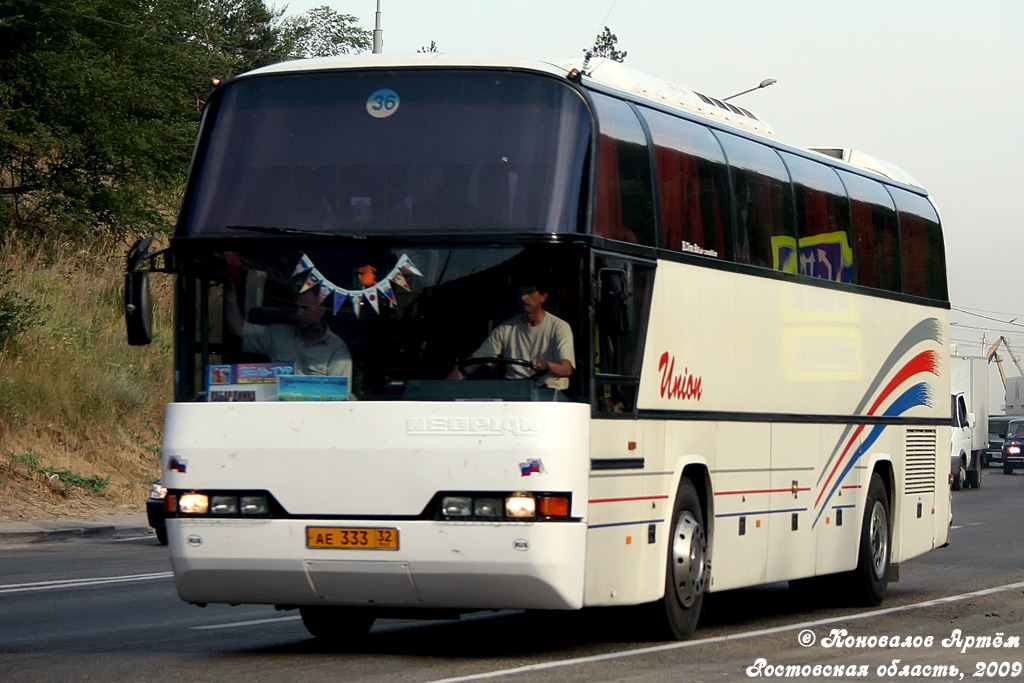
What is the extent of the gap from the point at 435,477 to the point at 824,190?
19.4 ft

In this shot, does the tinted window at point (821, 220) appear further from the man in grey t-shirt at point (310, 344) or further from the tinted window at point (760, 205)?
the man in grey t-shirt at point (310, 344)

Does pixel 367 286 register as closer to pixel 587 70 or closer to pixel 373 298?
pixel 373 298

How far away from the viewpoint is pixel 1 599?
1426 centimetres

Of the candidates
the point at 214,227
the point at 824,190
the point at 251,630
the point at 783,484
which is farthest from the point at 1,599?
the point at 824,190

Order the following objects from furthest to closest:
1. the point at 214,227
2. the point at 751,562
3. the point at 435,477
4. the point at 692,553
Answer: the point at 751,562 → the point at 692,553 → the point at 214,227 → the point at 435,477

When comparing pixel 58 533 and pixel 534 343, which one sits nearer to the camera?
pixel 534 343

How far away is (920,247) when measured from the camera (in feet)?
54.4

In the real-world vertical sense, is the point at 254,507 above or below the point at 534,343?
below

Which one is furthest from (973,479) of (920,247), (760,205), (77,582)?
(760,205)

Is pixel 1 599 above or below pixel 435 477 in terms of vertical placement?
below

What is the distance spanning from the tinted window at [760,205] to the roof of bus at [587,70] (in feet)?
0.86

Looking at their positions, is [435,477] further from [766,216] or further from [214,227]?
[766,216]

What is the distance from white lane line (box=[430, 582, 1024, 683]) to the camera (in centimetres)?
960

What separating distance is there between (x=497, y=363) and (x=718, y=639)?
309 centimetres
